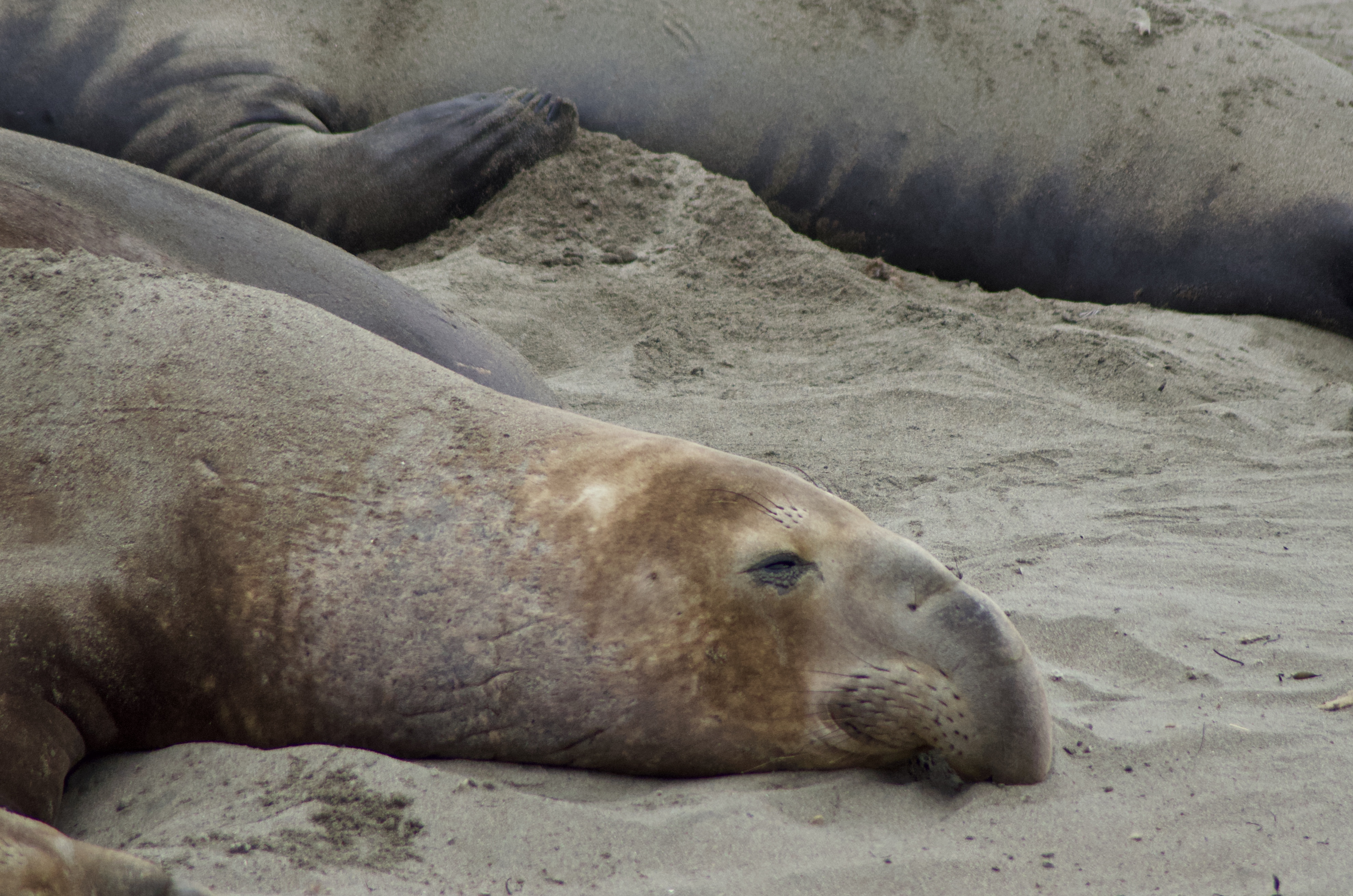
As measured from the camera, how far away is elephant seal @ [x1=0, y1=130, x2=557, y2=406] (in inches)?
96.1

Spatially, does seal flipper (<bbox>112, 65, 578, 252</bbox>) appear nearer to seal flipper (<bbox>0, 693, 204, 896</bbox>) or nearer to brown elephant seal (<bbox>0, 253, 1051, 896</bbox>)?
brown elephant seal (<bbox>0, 253, 1051, 896</bbox>)

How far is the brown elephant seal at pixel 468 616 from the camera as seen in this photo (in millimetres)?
1663

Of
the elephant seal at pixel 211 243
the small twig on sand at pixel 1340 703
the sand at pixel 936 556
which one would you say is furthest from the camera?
the elephant seal at pixel 211 243

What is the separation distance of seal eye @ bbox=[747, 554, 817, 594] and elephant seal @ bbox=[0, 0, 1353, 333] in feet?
10.5

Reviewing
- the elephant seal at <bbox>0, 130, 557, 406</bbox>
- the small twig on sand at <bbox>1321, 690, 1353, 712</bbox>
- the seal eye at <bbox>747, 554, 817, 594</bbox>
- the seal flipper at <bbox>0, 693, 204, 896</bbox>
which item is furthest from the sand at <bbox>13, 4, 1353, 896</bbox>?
the elephant seal at <bbox>0, 130, 557, 406</bbox>

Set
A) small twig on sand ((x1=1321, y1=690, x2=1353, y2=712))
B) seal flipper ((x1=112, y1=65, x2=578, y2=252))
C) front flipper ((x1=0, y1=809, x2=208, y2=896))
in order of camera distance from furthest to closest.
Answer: seal flipper ((x1=112, y1=65, x2=578, y2=252)), small twig on sand ((x1=1321, y1=690, x2=1353, y2=712)), front flipper ((x1=0, y1=809, x2=208, y2=896))

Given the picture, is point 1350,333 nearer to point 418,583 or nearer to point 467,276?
point 467,276

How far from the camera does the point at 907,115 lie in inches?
186

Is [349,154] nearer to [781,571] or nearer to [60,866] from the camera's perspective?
[781,571]

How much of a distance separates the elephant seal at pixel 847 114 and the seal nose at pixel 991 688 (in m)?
3.36

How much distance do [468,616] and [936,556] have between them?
1.24m

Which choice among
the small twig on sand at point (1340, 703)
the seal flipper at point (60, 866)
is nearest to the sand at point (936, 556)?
the small twig on sand at point (1340, 703)

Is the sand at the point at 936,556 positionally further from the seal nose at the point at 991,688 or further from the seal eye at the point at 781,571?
the seal eye at the point at 781,571

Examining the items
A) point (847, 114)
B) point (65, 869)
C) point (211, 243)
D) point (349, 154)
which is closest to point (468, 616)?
point (65, 869)
